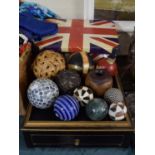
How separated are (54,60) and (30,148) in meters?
0.34

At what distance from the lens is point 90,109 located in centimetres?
93

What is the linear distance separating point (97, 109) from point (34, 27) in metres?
0.52

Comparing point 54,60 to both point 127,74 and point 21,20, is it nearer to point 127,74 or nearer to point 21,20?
point 21,20

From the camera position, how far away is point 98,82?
100cm

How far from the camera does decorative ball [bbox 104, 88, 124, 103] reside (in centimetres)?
98

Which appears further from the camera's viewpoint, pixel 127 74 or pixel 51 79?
pixel 127 74

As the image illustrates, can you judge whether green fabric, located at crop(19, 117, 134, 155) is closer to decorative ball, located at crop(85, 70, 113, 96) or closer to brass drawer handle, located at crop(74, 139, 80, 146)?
brass drawer handle, located at crop(74, 139, 80, 146)

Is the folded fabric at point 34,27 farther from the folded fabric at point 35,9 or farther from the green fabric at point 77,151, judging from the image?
the green fabric at point 77,151

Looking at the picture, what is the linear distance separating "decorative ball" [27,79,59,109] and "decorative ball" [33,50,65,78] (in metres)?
0.08

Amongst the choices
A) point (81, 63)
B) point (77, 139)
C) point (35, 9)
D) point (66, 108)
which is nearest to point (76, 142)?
point (77, 139)

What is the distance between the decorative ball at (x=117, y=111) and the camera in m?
0.94

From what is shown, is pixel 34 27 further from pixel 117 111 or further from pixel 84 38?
pixel 117 111

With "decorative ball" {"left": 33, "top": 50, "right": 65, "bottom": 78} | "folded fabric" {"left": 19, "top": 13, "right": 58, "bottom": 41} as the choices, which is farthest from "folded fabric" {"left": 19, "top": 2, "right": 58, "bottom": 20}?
"decorative ball" {"left": 33, "top": 50, "right": 65, "bottom": 78}
